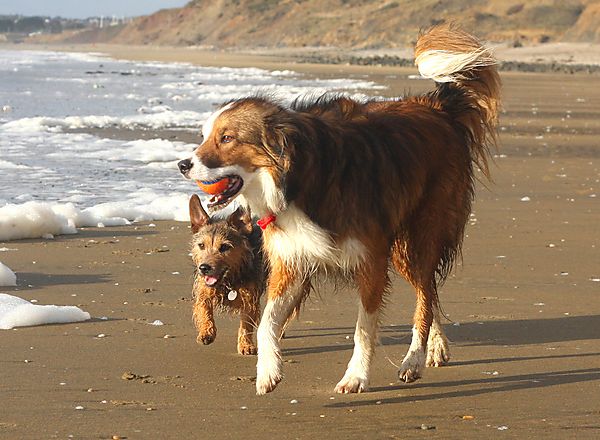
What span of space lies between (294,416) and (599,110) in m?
23.3

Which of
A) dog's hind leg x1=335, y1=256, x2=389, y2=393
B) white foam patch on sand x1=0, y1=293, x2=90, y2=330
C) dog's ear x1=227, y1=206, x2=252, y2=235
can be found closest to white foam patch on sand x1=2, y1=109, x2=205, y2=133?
white foam patch on sand x1=0, y1=293, x2=90, y2=330

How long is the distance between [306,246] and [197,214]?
78.8 inches

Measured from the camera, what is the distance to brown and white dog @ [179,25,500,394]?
18.5 ft

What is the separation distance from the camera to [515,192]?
13.3 m

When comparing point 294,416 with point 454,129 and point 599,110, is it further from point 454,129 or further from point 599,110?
point 599,110

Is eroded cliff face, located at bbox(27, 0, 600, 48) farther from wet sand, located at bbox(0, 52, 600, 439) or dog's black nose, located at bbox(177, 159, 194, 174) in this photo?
dog's black nose, located at bbox(177, 159, 194, 174)

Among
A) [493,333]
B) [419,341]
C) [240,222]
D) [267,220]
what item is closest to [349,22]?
[240,222]

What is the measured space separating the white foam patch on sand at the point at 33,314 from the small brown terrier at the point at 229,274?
786 mm

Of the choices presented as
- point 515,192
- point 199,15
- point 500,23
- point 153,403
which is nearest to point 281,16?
point 199,15

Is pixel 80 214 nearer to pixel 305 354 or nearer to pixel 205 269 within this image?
pixel 205 269

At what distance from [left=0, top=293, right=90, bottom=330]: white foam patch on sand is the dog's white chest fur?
187cm

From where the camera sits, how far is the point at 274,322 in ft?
19.4

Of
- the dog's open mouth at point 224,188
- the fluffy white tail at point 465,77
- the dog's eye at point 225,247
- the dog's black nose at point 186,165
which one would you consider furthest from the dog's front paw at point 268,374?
the fluffy white tail at point 465,77

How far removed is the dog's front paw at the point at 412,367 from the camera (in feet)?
20.6
